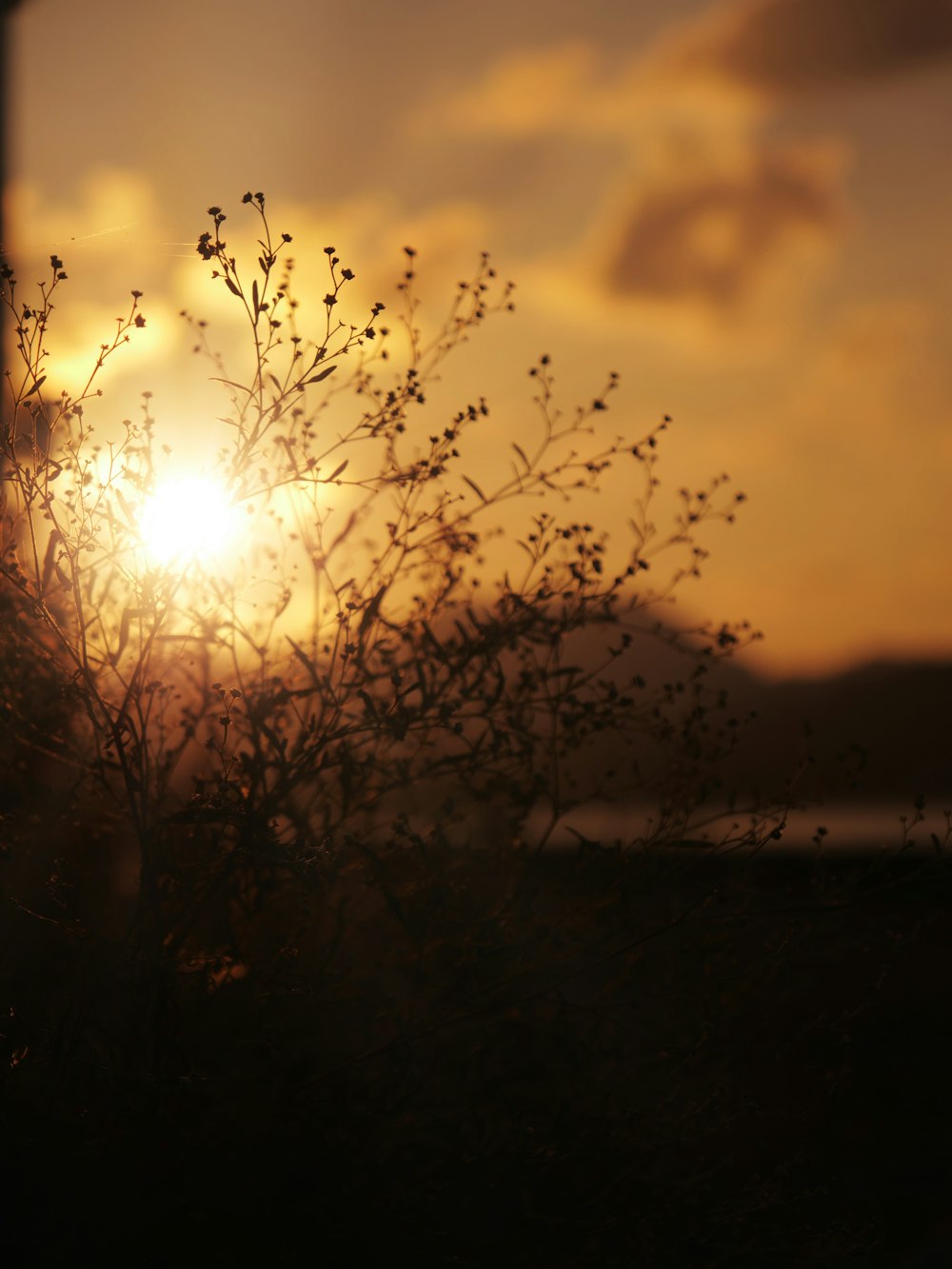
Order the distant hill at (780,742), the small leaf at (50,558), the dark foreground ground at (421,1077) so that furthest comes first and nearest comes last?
the distant hill at (780,742)
the small leaf at (50,558)
the dark foreground ground at (421,1077)

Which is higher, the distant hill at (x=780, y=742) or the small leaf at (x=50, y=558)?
the small leaf at (x=50, y=558)

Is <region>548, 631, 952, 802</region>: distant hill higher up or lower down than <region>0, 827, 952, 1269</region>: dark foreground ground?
higher up

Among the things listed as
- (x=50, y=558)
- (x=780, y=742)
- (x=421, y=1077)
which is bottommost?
(x=421, y=1077)

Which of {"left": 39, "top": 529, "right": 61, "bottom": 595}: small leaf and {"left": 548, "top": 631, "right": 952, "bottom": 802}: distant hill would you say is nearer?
{"left": 39, "top": 529, "right": 61, "bottom": 595}: small leaf

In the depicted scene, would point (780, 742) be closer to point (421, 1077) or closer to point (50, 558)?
point (421, 1077)

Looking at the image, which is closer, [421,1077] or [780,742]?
[421,1077]

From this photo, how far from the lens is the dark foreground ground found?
3.04 metres

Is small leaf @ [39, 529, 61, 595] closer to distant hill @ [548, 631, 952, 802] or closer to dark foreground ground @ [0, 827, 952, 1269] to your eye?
dark foreground ground @ [0, 827, 952, 1269]

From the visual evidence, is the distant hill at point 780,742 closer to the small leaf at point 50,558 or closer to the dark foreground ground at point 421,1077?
the dark foreground ground at point 421,1077

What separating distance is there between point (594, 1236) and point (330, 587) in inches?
68.0

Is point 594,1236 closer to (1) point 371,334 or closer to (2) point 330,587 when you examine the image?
(2) point 330,587

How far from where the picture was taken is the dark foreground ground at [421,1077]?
3037 millimetres

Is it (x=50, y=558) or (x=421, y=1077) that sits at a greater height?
(x=50, y=558)

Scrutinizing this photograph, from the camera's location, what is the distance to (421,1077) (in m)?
3.28
